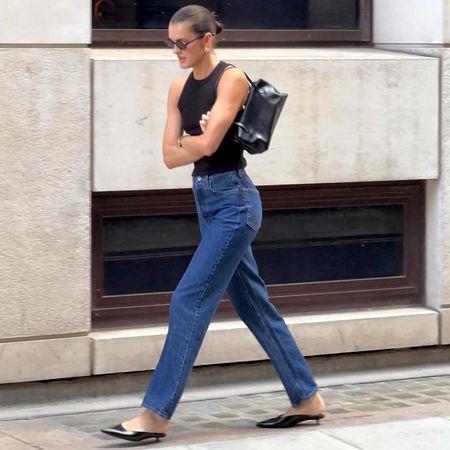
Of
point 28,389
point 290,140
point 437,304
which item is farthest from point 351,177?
point 28,389

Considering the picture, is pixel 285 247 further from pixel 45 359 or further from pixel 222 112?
pixel 222 112

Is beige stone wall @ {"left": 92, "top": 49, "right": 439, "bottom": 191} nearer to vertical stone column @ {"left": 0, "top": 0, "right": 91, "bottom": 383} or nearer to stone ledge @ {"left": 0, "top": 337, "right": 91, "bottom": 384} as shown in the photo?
vertical stone column @ {"left": 0, "top": 0, "right": 91, "bottom": 383}

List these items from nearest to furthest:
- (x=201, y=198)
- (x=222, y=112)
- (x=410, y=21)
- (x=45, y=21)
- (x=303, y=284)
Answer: (x=222, y=112)
(x=201, y=198)
(x=45, y=21)
(x=303, y=284)
(x=410, y=21)

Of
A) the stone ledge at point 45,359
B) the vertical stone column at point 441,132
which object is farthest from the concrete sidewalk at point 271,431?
the vertical stone column at point 441,132

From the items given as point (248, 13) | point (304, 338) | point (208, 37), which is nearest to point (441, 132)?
point (248, 13)

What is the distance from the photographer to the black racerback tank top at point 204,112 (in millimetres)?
5504

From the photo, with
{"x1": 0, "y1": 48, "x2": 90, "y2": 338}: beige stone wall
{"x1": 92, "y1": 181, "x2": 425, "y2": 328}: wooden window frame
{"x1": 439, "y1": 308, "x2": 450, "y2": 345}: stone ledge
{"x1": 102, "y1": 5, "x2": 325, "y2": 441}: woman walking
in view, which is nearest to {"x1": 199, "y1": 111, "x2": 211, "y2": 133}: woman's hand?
{"x1": 102, "y1": 5, "x2": 325, "y2": 441}: woman walking

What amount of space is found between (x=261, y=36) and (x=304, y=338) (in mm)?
1770

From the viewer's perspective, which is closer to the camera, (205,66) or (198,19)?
(198,19)

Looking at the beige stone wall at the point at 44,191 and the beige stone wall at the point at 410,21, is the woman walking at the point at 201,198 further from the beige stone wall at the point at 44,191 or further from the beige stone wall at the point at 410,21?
the beige stone wall at the point at 410,21

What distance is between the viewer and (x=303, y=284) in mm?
7211

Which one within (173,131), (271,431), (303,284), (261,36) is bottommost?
(271,431)

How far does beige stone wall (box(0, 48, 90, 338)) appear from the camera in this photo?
20.3 ft

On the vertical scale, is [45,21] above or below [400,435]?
above
